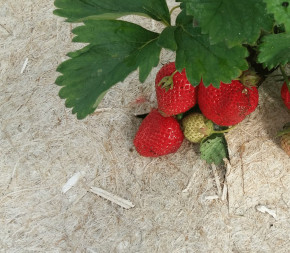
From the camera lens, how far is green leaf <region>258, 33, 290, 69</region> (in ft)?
2.39

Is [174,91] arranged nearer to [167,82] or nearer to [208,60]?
[167,82]

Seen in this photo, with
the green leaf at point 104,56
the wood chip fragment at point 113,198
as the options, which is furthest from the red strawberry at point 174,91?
the wood chip fragment at point 113,198

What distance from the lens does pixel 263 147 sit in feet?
3.07

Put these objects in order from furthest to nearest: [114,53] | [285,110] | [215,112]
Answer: [285,110] → [215,112] → [114,53]

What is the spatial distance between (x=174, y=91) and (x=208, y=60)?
0.15 m

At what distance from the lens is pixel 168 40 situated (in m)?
0.71

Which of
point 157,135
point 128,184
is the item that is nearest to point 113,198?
point 128,184

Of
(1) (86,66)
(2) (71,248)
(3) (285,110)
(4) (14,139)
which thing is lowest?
(2) (71,248)

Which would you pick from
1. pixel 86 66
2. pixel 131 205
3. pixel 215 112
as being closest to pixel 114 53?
pixel 86 66

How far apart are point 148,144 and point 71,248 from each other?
258 mm

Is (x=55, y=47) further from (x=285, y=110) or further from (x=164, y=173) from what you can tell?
(x=285, y=110)

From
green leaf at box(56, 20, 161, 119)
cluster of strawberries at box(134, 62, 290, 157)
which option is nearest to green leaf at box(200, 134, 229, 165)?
cluster of strawberries at box(134, 62, 290, 157)

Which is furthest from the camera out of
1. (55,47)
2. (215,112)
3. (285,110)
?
(55,47)

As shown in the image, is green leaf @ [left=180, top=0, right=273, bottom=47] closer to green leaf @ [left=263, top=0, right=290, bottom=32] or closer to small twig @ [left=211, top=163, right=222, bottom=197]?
green leaf @ [left=263, top=0, right=290, bottom=32]
